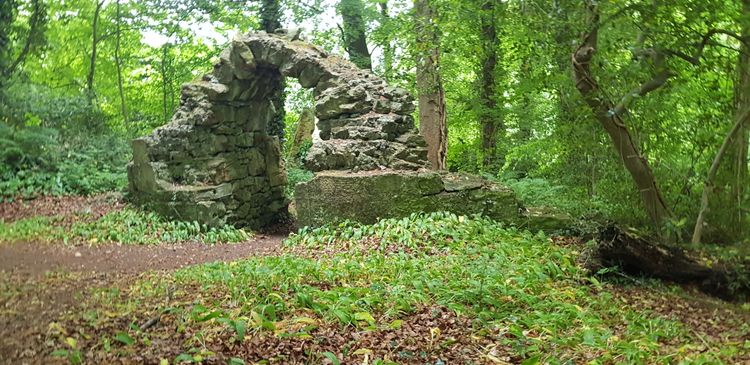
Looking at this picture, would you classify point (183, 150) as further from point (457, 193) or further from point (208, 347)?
point (208, 347)

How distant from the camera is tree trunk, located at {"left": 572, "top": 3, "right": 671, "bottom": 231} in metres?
7.21

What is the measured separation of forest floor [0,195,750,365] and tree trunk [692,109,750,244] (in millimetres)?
1271

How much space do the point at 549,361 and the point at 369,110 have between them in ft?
21.6

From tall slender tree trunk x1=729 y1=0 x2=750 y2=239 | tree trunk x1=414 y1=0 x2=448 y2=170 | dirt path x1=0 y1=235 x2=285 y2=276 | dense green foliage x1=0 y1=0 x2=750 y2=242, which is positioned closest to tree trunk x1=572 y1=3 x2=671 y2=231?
dense green foliage x1=0 y1=0 x2=750 y2=242

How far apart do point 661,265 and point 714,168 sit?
1.61 m

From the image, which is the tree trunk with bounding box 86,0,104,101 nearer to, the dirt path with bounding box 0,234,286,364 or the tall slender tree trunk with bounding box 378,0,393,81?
the dirt path with bounding box 0,234,286,364

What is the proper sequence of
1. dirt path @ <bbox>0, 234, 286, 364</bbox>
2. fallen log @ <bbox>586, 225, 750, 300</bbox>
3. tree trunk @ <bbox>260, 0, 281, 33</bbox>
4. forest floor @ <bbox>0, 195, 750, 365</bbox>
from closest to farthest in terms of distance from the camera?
1. dirt path @ <bbox>0, 234, 286, 364</bbox>
2. forest floor @ <bbox>0, 195, 750, 365</bbox>
3. fallen log @ <bbox>586, 225, 750, 300</bbox>
4. tree trunk @ <bbox>260, 0, 281, 33</bbox>

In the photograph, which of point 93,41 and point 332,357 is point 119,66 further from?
point 332,357

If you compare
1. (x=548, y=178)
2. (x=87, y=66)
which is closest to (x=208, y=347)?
(x=87, y=66)

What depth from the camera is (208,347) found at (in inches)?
131

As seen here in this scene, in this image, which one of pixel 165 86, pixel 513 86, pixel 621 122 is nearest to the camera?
pixel 621 122

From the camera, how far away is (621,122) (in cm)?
755

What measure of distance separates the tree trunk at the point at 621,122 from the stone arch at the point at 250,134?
111 inches

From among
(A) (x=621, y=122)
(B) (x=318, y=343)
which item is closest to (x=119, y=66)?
(B) (x=318, y=343)
